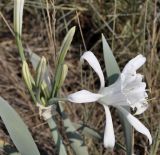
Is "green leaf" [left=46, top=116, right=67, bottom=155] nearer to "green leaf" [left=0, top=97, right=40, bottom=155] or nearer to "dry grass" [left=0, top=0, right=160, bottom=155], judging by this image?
"green leaf" [left=0, top=97, right=40, bottom=155]

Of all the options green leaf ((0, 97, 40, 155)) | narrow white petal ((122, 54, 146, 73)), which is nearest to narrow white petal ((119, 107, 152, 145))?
narrow white petal ((122, 54, 146, 73))

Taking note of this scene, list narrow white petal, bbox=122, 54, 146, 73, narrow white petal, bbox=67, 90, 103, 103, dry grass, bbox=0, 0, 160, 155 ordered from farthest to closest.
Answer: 1. dry grass, bbox=0, 0, 160, 155
2. narrow white petal, bbox=122, 54, 146, 73
3. narrow white petal, bbox=67, 90, 103, 103

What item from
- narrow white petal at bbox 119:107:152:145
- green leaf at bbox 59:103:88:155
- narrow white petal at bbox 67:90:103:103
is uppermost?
narrow white petal at bbox 67:90:103:103

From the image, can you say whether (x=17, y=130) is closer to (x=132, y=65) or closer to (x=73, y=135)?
(x=73, y=135)

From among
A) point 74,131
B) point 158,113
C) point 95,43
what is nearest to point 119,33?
point 95,43

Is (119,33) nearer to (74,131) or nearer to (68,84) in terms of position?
(68,84)

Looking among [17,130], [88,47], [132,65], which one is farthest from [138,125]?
[88,47]
